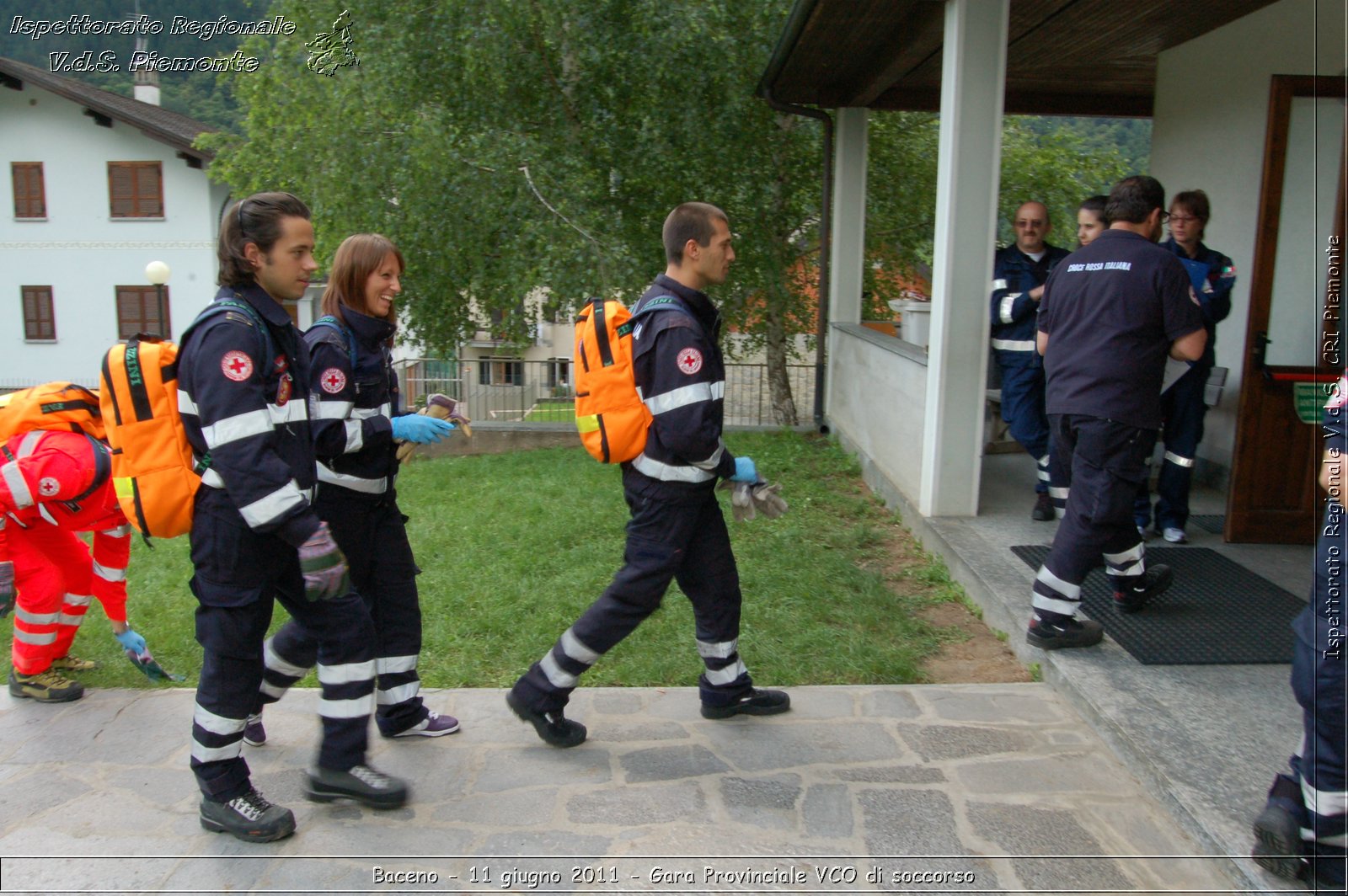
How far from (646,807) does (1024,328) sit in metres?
4.05

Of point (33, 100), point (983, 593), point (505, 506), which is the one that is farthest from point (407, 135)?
point (33, 100)

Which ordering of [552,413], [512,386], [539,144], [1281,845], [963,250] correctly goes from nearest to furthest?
[1281,845]
[963,250]
[539,144]
[552,413]
[512,386]

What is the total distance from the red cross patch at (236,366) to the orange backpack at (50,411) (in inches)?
60.5

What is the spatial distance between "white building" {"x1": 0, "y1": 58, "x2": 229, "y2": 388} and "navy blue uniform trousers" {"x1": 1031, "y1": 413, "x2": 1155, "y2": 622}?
96.7 feet

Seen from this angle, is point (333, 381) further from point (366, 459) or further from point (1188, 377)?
point (1188, 377)

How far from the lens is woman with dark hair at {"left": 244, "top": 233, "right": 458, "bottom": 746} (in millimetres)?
3414

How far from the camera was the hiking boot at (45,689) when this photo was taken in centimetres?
424

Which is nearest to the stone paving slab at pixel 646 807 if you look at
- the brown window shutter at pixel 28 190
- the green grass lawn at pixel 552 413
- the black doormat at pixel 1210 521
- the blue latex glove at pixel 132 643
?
the blue latex glove at pixel 132 643

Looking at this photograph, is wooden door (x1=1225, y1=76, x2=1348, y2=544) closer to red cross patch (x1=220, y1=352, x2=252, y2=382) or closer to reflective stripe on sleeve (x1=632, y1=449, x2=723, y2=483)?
reflective stripe on sleeve (x1=632, y1=449, x2=723, y2=483)

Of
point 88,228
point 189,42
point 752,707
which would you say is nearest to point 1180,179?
point 752,707

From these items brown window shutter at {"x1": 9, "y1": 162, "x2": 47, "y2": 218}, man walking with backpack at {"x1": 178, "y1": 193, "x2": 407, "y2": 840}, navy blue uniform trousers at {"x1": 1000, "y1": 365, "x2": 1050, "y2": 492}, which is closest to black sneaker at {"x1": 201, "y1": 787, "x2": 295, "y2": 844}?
man walking with backpack at {"x1": 178, "y1": 193, "x2": 407, "y2": 840}

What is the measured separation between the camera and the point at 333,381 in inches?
132

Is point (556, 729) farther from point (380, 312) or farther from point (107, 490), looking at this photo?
point (107, 490)

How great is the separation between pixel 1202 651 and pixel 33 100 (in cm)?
3399
